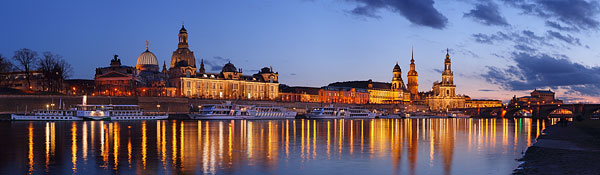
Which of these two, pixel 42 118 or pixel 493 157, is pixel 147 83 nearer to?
pixel 42 118

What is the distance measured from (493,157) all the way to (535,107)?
5701 inches

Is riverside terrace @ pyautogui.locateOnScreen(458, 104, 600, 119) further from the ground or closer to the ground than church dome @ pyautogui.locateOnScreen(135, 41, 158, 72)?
closer to the ground

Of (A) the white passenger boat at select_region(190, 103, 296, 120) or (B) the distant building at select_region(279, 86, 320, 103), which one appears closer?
(A) the white passenger boat at select_region(190, 103, 296, 120)

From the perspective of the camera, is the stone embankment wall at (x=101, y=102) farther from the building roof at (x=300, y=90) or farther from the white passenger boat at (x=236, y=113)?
the building roof at (x=300, y=90)

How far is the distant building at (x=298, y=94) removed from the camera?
175 metres

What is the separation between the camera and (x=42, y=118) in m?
79.5

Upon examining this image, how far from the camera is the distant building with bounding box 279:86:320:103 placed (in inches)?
6892

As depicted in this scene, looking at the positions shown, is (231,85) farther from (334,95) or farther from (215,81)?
(334,95)

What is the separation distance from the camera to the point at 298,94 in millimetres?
177625

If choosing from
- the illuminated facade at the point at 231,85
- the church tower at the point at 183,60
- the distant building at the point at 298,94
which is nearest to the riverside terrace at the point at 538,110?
the distant building at the point at 298,94

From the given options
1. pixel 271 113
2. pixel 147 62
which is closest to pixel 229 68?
pixel 147 62

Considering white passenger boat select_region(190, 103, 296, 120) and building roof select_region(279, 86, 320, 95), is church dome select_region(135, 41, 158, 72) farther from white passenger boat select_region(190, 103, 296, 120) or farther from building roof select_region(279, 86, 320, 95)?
white passenger boat select_region(190, 103, 296, 120)

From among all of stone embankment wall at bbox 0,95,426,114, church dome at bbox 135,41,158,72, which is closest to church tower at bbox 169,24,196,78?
church dome at bbox 135,41,158,72

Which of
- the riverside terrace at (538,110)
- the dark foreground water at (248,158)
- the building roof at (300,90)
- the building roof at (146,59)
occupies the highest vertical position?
the building roof at (146,59)
